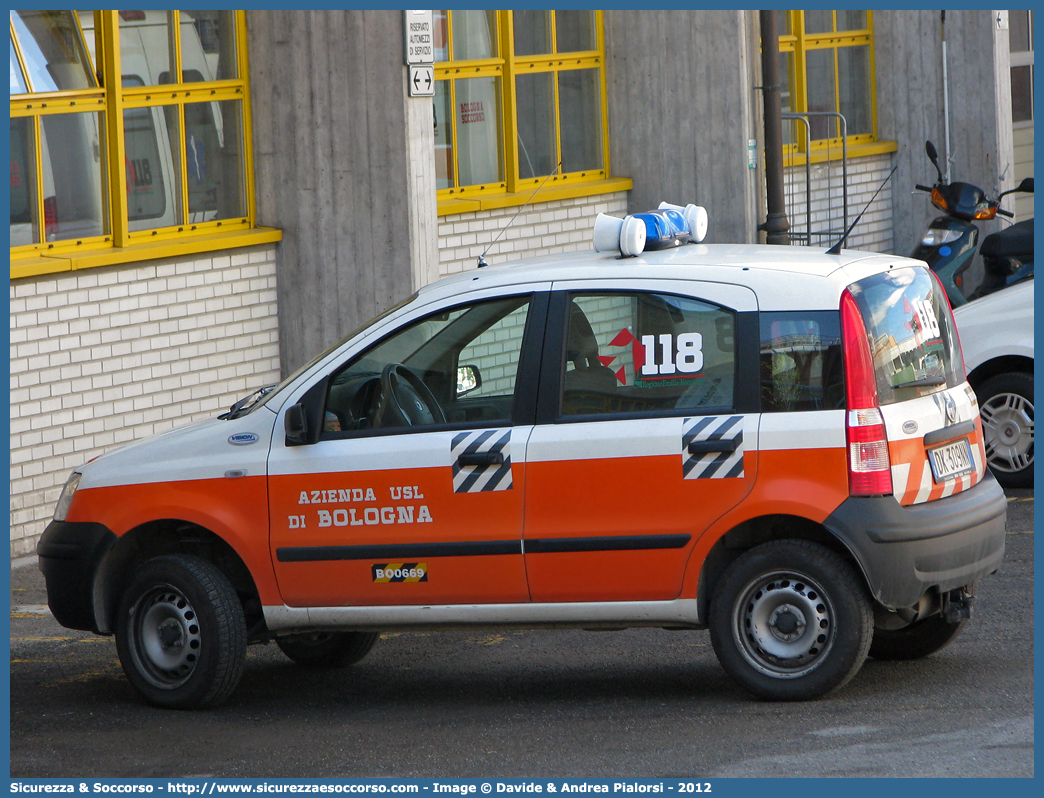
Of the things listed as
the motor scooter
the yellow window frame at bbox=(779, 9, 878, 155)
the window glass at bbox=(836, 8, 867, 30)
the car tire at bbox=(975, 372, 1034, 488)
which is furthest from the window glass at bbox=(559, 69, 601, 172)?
the car tire at bbox=(975, 372, 1034, 488)

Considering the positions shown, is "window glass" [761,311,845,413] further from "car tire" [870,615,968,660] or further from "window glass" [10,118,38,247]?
"window glass" [10,118,38,247]

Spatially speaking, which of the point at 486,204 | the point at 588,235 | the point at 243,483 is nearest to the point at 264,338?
the point at 486,204

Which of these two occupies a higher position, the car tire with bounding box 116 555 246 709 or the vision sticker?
the vision sticker

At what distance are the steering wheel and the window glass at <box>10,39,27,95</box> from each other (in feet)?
17.4

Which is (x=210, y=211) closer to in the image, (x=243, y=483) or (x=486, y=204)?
(x=486, y=204)

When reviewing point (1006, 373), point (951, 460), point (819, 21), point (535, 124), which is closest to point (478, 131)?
point (535, 124)

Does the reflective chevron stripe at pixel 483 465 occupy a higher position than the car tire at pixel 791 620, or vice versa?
the reflective chevron stripe at pixel 483 465

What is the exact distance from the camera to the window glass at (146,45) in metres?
11.0

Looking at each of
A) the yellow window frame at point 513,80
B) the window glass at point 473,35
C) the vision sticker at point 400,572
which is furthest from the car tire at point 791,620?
the window glass at point 473,35

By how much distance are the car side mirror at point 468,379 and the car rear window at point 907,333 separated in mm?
1550

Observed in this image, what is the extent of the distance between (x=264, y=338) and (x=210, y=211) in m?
1.07

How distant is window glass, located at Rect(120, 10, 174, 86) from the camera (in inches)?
432

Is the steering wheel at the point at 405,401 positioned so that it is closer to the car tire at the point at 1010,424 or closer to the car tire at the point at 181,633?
the car tire at the point at 181,633

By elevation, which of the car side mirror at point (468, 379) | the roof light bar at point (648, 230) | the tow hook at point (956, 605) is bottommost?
the tow hook at point (956, 605)
